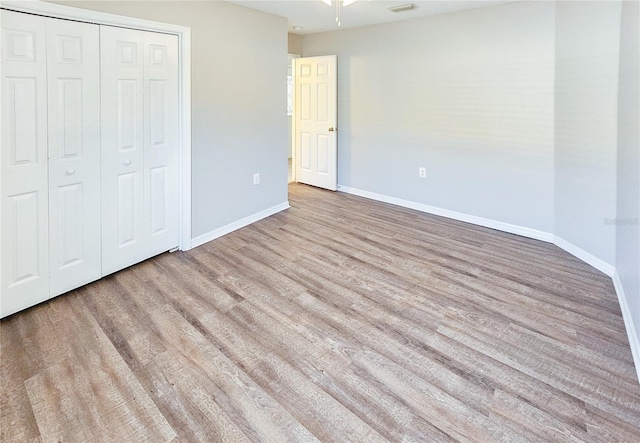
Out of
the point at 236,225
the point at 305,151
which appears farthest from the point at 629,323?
the point at 305,151

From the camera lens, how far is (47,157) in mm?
2418

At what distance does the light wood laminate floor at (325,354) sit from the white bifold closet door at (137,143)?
0.26m

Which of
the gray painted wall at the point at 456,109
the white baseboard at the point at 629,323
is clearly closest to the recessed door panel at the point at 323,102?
the gray painted wall at the point at 456,109

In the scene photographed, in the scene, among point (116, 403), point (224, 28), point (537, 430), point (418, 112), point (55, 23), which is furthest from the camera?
point (418, 112)

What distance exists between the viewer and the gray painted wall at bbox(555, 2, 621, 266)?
2.98 metres

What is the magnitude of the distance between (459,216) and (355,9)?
8.40 feet

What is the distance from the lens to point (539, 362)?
80.7 inches

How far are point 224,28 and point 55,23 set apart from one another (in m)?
1.53

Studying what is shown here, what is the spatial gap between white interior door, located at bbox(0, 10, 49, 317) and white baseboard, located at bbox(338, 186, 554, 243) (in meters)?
3.85

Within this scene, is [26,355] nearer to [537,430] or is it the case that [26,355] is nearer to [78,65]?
[78,65]

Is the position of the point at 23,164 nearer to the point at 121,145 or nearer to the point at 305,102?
the point at 121,145

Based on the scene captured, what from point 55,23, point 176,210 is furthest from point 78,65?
point 176,210

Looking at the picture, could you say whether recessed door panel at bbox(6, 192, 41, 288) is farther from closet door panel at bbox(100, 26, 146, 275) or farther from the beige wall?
the beige wall

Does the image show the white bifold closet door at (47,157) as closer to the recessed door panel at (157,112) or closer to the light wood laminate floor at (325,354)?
the light wood laminate floor at (325,354)
